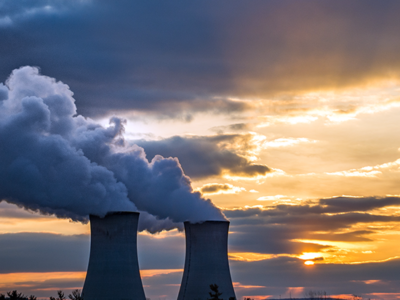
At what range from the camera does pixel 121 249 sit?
34.3 m

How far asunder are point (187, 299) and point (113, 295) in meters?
8.21

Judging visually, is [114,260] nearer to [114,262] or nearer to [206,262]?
[114,262]

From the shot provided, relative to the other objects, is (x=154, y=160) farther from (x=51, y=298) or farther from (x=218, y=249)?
(x=51, y=298)

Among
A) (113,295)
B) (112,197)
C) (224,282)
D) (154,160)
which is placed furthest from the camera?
(154,160)

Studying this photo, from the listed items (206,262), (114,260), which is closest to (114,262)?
(114,260)

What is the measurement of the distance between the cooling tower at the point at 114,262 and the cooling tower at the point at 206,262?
5939mm

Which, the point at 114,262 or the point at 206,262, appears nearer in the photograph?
the point at 114,262

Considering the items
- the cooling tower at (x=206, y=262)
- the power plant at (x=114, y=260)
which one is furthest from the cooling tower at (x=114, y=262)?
the cooling tower at (x=206, y=262)

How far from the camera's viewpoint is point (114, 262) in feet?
112

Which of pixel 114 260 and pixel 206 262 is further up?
pixel 206 262

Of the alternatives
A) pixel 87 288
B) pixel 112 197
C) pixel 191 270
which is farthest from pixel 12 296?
pixel 191 270

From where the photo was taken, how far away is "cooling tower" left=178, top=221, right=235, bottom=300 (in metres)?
39.7

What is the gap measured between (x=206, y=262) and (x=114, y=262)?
7876 millimetres

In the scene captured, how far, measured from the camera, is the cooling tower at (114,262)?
111 feet
